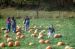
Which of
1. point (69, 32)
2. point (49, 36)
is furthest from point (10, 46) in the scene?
point (69, 32)

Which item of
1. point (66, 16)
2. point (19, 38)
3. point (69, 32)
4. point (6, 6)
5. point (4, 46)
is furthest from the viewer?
point (6, 6)

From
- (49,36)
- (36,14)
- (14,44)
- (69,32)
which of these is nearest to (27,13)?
(36,14)

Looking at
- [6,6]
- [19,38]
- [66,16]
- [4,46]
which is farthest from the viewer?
[6,6]

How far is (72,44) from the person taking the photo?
17.2m

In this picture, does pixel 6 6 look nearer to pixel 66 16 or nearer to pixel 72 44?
pixel 66 16

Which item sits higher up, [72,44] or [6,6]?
[72,44]

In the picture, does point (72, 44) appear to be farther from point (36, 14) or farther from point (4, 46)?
point (36, 14)

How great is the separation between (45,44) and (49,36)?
7.30 ft

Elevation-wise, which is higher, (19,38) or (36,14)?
(19,38)

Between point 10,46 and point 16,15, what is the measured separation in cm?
1851

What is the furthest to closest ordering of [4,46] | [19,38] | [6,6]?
1. [6,6]
2. [19,38]
3. [4,46]

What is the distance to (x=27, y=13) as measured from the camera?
3631 cm

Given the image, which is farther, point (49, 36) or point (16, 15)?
point (16, 15)

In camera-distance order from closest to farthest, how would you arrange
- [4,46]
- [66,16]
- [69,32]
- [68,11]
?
[4,46]
[69,32]
[66,16]
[68,11]
